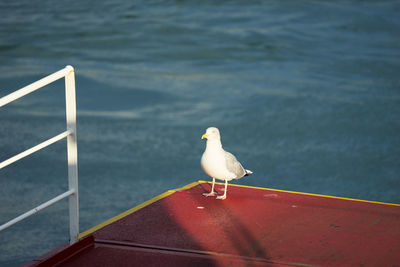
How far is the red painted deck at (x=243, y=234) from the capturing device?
370 cm

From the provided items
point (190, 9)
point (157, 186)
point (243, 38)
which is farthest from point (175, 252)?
point (190, 9)

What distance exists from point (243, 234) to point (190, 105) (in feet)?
29.5

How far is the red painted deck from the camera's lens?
370 centimetres

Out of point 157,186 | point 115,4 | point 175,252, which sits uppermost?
point 115,4

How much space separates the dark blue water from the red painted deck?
2535mm

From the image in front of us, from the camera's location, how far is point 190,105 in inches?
510

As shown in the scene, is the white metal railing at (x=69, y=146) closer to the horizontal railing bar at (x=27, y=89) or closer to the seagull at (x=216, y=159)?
the horizontal railing bar at (x=27, y=89)

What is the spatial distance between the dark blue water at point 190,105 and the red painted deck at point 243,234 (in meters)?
2.53

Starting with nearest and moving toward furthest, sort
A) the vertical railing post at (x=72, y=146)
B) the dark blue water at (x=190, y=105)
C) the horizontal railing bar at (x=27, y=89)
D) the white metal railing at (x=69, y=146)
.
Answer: the horizontal railing bar at (x=27, y=89) → the white metal railing at (x=69, y=146) → the vertical railing post at (x=72, y=146) → the dark blue water at (x=190, y=105)

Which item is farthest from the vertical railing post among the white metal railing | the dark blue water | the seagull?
the dark blue water

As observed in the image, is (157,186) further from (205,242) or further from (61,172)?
(205,242)

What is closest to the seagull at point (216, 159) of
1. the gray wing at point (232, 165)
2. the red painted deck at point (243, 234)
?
the gray wing at point (232, 165)

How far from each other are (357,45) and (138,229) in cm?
1643

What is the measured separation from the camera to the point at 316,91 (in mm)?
13703
